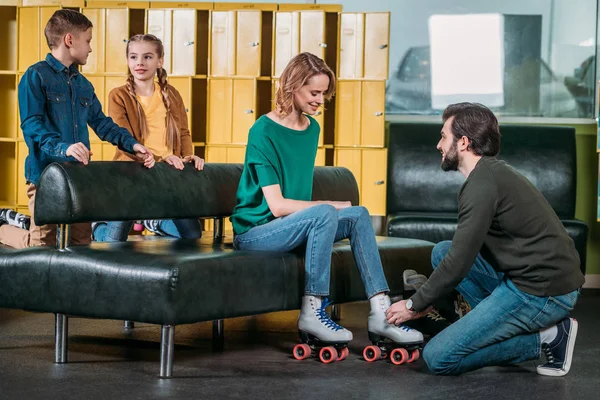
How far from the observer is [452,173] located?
211 inches

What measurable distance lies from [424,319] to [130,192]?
1191 millimetres

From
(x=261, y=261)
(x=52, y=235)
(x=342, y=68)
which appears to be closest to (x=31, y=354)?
(x=52, y=235)

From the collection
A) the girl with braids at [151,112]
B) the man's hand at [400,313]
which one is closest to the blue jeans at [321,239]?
the man's hand at [400,313]

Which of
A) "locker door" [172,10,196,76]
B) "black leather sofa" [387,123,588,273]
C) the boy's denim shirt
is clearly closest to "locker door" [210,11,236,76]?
"locker door" [172,10,196,76]

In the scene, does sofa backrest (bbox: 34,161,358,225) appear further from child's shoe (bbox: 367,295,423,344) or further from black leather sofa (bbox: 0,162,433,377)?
child's shoe (bbox: 367,295,423,344)

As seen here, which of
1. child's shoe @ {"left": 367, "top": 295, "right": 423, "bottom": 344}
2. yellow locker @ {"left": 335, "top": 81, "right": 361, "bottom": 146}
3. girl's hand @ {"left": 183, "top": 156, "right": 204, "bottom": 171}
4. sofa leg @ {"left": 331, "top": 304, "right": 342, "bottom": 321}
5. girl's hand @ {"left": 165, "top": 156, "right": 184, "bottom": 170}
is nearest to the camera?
child's shoe @ {"left": 367, "top": 295, "right": 423, "bottom": 344}

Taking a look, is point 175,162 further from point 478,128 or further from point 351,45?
point 351,45

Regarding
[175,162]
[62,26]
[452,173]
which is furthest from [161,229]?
[452,173]

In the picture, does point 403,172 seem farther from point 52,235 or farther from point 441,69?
point 52,235

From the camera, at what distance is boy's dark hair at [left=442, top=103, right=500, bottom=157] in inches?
116

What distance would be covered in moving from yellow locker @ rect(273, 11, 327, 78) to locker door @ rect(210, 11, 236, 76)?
0.83ft

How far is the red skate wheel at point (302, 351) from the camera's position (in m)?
3.12

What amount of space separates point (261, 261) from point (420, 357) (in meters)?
0.68

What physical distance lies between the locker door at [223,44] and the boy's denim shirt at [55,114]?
1.65 m
